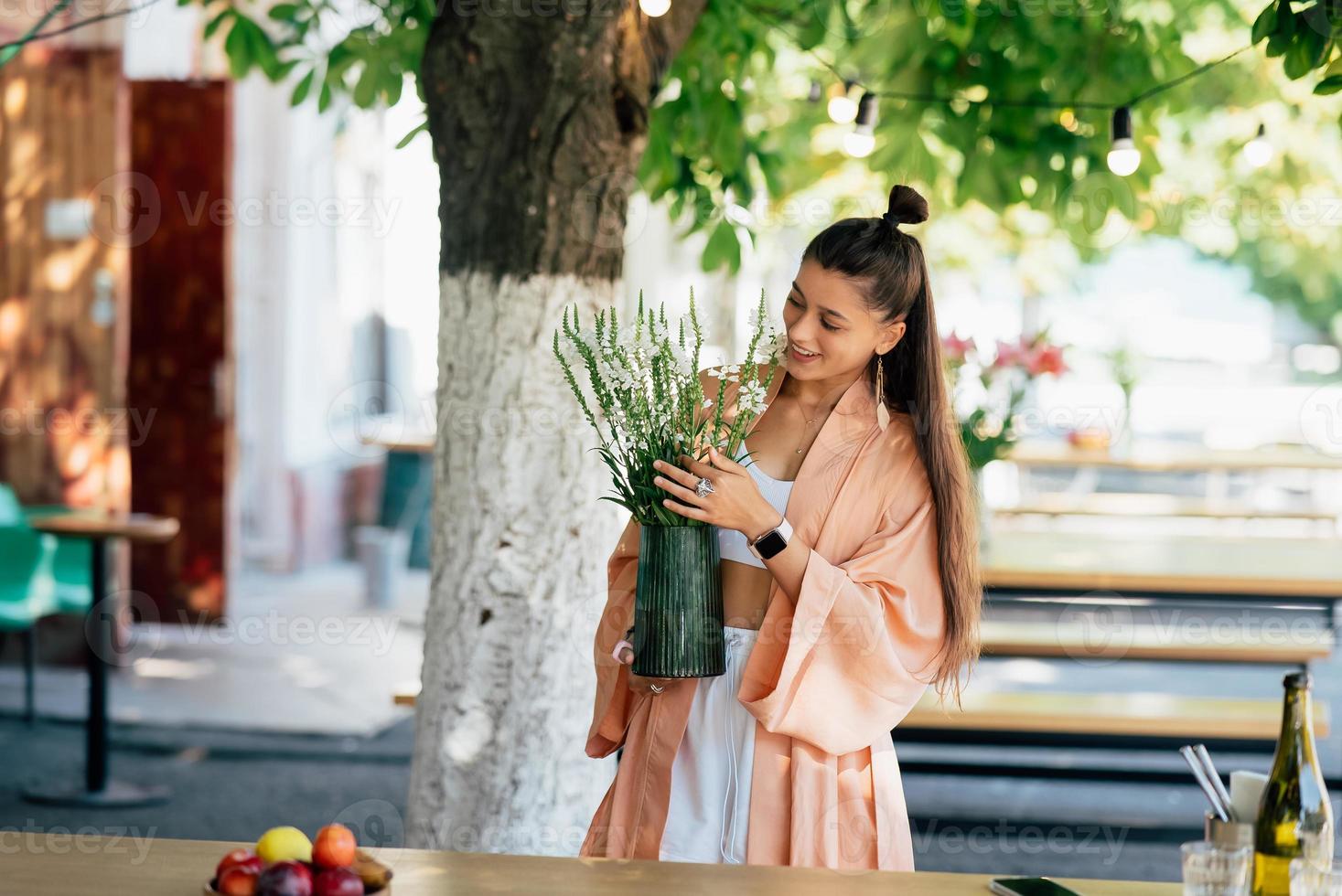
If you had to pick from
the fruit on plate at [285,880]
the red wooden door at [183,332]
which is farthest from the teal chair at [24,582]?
the fruit on plate at [285,880]

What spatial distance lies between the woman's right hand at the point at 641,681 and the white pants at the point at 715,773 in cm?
6

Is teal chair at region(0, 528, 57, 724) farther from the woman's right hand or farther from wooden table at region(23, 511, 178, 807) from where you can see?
the woman's right hand

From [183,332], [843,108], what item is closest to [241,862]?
[843,108]

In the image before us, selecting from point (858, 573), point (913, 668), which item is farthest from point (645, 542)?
point (913, 668)

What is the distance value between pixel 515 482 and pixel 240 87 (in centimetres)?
745

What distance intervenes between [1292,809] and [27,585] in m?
5.26

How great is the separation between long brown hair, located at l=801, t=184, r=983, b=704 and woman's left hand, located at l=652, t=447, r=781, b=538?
0.31 meters

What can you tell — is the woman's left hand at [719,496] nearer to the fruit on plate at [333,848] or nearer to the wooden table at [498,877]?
the wooden table at [498,877]

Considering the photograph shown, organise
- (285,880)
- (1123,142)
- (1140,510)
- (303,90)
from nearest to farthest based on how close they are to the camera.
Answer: (285,880)
(1123,142)
(303,90)
(1140,510)

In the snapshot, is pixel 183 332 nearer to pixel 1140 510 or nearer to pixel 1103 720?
pixel 1103 720

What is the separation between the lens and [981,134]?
13.6ft

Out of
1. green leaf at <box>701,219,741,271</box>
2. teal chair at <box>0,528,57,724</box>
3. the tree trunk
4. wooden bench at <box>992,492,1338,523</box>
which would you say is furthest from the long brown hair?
wooden bench at <box>992,492,1338,523</box>

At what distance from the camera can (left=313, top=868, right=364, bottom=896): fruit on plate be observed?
1679 millimetres

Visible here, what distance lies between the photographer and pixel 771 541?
2.20m
